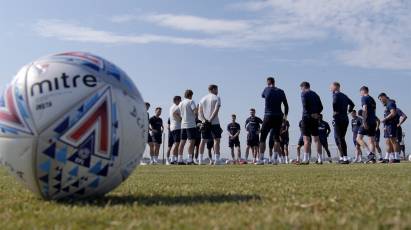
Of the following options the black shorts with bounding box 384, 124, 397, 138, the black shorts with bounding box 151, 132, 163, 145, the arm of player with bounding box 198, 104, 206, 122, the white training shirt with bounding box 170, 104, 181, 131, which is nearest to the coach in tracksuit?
the black shorts with bounding box 384, 124, 397, 138

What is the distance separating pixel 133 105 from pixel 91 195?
0.78 metres

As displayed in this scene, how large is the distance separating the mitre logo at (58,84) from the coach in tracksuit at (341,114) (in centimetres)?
1102

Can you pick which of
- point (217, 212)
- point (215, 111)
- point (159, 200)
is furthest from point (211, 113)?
point (217, 212)

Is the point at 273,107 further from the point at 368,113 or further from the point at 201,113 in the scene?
the point at 368,113

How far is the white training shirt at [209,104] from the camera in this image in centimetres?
1516

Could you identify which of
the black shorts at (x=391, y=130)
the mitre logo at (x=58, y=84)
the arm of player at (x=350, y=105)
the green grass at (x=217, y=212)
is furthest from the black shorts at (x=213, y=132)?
the mitre logo at (x=58, y=84)

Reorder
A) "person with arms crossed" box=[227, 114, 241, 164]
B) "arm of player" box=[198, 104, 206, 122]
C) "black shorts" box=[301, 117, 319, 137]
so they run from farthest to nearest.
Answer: "person with arms crossed" box=[227, 114, 241, 164] < "arm of player" box=[198, 104, 206, 122] < "black shorts" box=[301, 117, 319, 137]

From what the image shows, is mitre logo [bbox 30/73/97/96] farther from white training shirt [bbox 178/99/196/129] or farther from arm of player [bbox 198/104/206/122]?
white training shirt [bbox 178/99/196/129]

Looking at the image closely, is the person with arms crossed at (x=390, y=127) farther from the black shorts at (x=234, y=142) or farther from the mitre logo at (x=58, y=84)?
the mitre logo at (x=58, y=84)

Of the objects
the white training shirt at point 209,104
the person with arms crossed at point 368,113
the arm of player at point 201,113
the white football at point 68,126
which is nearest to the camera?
the white football at point 68,126

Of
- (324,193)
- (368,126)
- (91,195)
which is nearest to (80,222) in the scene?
(91,195)

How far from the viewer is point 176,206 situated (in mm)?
3529

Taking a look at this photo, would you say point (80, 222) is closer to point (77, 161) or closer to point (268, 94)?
point (77, 161)

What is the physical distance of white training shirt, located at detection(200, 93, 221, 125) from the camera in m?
15.2
